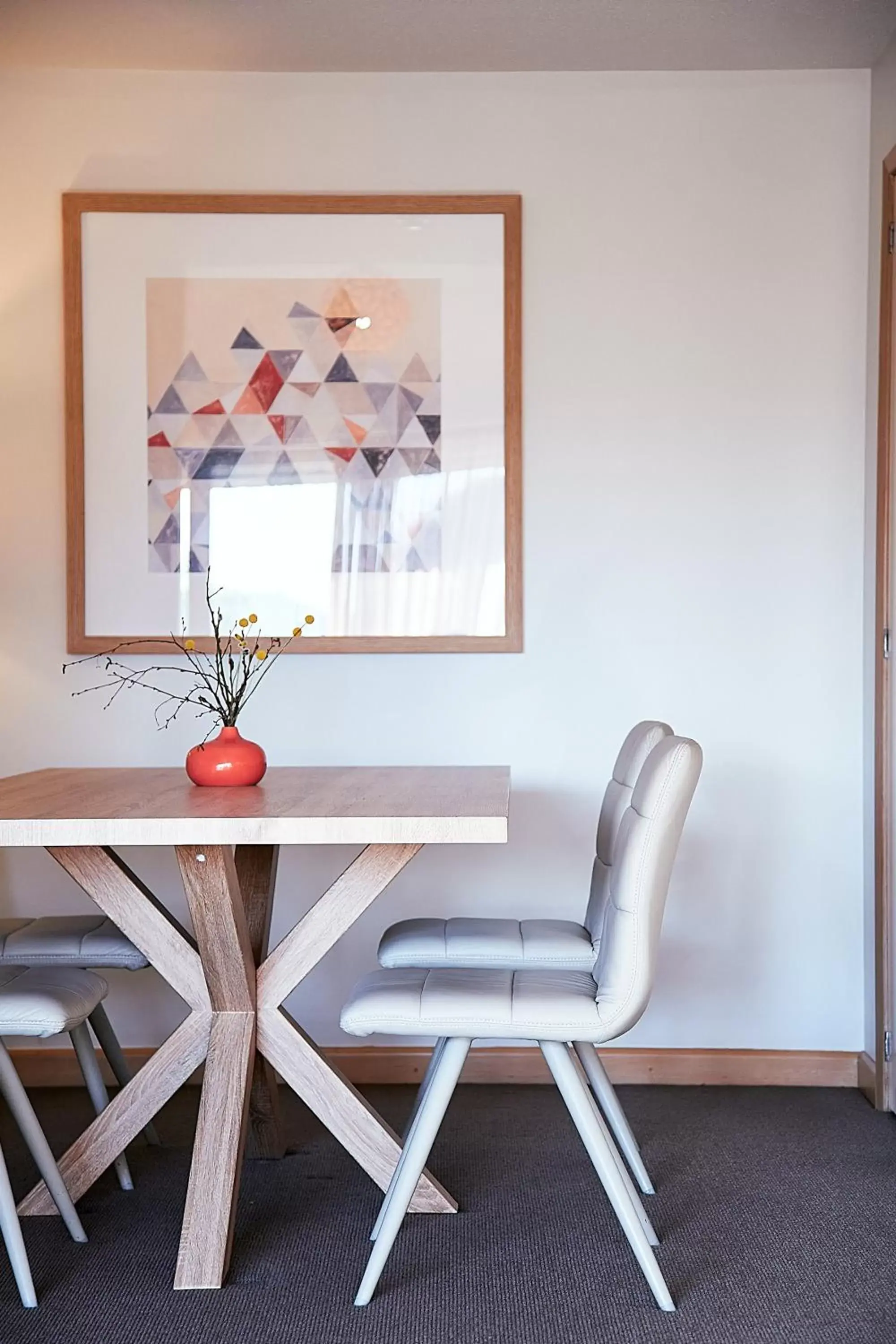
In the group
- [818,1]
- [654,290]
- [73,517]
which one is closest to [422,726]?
[73,517]

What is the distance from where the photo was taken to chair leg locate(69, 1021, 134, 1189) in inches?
102

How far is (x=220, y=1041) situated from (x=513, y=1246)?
675mm

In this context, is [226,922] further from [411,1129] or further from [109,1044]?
[109,1044]

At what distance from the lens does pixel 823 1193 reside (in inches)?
101

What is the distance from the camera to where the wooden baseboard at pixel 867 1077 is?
3.14m

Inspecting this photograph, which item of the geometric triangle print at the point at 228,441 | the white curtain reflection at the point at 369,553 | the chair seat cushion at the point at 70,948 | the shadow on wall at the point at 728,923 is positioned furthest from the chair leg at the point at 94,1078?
the geometric triangle print at the point at 228,441

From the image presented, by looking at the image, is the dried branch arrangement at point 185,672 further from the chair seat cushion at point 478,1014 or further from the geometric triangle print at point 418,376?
the chair seat cushion at point 478,1014

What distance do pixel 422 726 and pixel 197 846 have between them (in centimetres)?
131

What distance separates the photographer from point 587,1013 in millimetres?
2094

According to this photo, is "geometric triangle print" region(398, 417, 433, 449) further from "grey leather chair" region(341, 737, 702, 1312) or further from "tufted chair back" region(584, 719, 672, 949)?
"grey leather chair" region(341, 737, 702, 1312)

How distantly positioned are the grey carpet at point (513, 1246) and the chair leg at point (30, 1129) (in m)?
0.12

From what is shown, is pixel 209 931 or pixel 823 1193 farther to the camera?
pixel 823 1193

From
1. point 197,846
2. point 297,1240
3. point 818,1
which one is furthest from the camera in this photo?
point 818,1

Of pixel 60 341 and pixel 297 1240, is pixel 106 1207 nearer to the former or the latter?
pixel 297 1240
